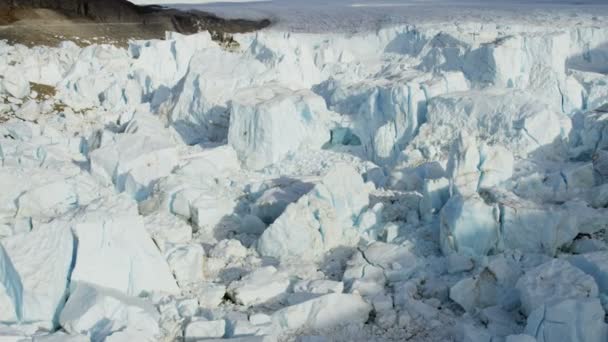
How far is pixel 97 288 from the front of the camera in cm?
485

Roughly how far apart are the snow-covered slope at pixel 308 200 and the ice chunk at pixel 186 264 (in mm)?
29

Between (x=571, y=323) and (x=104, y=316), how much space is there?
132 inches

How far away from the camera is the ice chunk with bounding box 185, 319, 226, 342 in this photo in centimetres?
449

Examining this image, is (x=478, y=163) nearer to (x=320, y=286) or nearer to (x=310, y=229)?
(x=310, y=229)

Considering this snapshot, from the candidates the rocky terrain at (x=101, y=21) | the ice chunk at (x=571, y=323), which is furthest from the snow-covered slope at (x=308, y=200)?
the rocky terrain at (x=101, y=21)

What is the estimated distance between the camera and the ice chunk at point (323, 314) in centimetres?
472

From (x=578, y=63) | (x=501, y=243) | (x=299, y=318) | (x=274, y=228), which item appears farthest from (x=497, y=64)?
(x=299, y=318)

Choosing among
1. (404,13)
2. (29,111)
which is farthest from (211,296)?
(404,13)

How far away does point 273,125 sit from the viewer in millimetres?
8344

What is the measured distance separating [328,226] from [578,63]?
26.9 ft

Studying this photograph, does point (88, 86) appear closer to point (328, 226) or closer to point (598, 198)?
point (328, 226)

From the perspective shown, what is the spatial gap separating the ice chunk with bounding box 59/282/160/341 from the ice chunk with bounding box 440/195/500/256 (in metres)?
2.80

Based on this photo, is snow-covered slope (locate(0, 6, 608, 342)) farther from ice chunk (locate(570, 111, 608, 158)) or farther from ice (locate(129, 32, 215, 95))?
ice (locate(129, 32, 215, 95))

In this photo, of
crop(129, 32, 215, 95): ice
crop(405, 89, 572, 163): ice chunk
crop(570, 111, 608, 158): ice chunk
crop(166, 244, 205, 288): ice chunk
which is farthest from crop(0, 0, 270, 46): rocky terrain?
crop(570, 111, 608, 158): ice chunk
